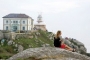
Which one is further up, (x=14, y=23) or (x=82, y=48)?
(x=14, y=23)

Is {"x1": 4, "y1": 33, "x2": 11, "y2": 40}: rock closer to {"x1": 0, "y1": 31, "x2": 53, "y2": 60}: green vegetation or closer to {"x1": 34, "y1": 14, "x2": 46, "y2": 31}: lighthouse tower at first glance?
{"x1": 0, "y1": 31, "x2": 53, "y2": 60}: green vegetation

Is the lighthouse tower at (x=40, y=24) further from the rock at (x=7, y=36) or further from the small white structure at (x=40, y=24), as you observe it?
the rock at (x=7, y=36)

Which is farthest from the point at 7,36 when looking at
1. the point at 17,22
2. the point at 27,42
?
the point at 17,22

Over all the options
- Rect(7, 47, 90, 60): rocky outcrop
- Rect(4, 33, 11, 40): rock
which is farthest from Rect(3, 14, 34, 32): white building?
Rect(7, 47, 90, 60): rocky outcrop

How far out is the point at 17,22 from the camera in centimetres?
9881

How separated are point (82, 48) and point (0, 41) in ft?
106

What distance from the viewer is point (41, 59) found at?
10.8 metres

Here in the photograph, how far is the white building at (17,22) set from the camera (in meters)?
98.1

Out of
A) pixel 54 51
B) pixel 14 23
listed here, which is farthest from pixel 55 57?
pixel 14 23

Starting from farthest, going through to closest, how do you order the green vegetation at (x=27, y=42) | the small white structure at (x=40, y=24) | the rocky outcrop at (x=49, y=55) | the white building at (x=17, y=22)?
the small white structure at (x=40, y=24), the white building at (x=17, y=22), the green vegetation at (x=27, y=42), the rocky outcrop at (x=49, y=55)

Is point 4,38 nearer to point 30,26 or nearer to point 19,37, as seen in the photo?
point 19,37

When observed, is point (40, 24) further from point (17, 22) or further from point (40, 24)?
point (17, 22)

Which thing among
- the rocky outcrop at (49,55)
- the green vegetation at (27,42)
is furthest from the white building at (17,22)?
the rocky outcrop at (49,55)

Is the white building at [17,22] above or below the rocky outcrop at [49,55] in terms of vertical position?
above
